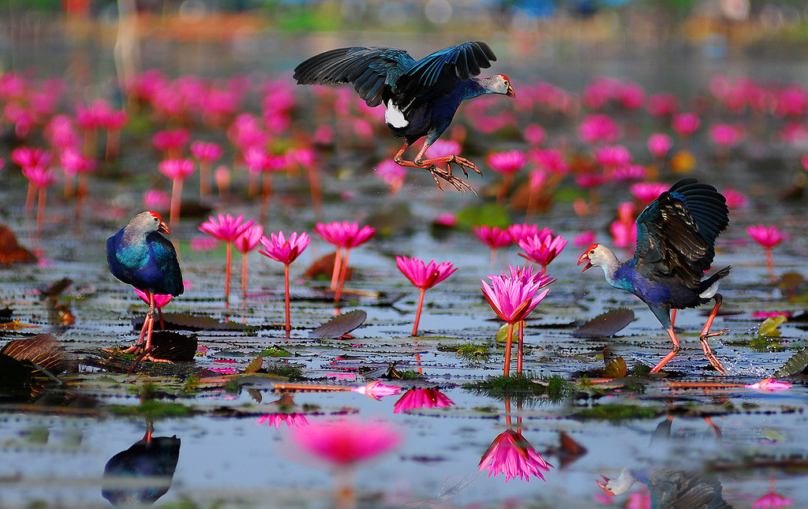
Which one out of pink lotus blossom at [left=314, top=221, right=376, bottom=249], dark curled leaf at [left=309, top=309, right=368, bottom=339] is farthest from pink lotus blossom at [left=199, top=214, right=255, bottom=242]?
dark curled leaf at [left=309, top=309, right=368, bottom=339]

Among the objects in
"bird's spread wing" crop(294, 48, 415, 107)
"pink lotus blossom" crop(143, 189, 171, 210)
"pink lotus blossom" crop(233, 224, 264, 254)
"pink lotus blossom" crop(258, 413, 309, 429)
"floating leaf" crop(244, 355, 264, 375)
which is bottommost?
"pink lotus blossom" crop(258, 413, 309, 429)

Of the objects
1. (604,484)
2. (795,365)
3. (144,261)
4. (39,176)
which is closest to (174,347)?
(144,261)

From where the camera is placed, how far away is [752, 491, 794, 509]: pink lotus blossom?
7.37 feet

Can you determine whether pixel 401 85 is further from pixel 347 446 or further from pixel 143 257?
pixel 347 446

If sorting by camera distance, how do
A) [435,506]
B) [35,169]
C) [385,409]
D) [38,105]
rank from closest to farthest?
[435,506]
[385,409]
[35,169]
[38,105]

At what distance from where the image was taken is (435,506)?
7.31ft

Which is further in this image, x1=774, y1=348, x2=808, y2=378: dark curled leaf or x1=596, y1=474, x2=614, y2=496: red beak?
x1=774, y1=348, x2=808, y2=378: dark curled leaf

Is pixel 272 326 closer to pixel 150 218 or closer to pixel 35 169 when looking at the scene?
pixel 150 218

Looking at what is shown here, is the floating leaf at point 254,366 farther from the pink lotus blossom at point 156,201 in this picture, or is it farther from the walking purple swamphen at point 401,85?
the pink lotus blossom at point 156,201

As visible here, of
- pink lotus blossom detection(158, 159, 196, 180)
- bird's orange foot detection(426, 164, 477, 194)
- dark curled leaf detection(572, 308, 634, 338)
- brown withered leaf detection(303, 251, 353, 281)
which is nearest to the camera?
dark curled leaf detection(572, 308, 634, 338)

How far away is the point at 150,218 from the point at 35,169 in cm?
281

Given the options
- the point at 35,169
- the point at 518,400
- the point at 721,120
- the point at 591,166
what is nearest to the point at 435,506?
the point at 518,400

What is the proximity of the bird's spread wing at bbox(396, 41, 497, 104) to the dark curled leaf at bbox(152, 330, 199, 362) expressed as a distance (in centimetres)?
125

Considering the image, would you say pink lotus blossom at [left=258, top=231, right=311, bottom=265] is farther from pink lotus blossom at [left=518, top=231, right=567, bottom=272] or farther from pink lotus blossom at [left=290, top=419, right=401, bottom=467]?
pink lotus blossom at [left=290, top=419, right=401, bottom=467]
